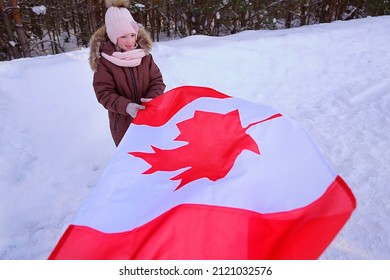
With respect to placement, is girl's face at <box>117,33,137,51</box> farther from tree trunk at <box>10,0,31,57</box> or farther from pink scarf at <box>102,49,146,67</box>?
tree trunk at <box>10,0,31,57</box>

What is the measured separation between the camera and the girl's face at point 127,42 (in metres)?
2.03

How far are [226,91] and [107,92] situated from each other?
2672mm

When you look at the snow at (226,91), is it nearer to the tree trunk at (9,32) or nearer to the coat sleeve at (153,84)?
the coat sleeve at (153,84)

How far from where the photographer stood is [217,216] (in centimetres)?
132

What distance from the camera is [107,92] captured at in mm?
2066

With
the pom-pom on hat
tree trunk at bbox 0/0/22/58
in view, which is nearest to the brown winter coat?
the pom-pom on hat

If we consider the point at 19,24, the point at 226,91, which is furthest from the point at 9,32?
the point at 226,91

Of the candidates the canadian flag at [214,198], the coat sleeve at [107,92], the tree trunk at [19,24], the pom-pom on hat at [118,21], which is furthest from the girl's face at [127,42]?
the tree trunk at [19,24]

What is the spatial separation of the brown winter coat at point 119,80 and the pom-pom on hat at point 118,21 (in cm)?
10

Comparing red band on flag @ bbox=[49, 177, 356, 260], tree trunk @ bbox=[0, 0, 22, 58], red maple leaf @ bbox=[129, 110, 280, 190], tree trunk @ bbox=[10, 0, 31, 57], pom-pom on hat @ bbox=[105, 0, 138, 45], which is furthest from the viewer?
tree trunk @ bbox=[0, 0, 22, 58]

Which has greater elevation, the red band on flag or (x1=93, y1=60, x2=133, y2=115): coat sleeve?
(x1=93, y1=60, x2=133, y2=115): coat sleeve

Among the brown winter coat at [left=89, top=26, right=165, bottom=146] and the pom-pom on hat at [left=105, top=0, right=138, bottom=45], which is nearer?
the pom-pom on hat at [left=105, top=0, right=138, bottom=45]

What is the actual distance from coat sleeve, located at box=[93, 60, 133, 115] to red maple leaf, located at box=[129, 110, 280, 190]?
1.35ft

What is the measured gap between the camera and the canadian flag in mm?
1219
